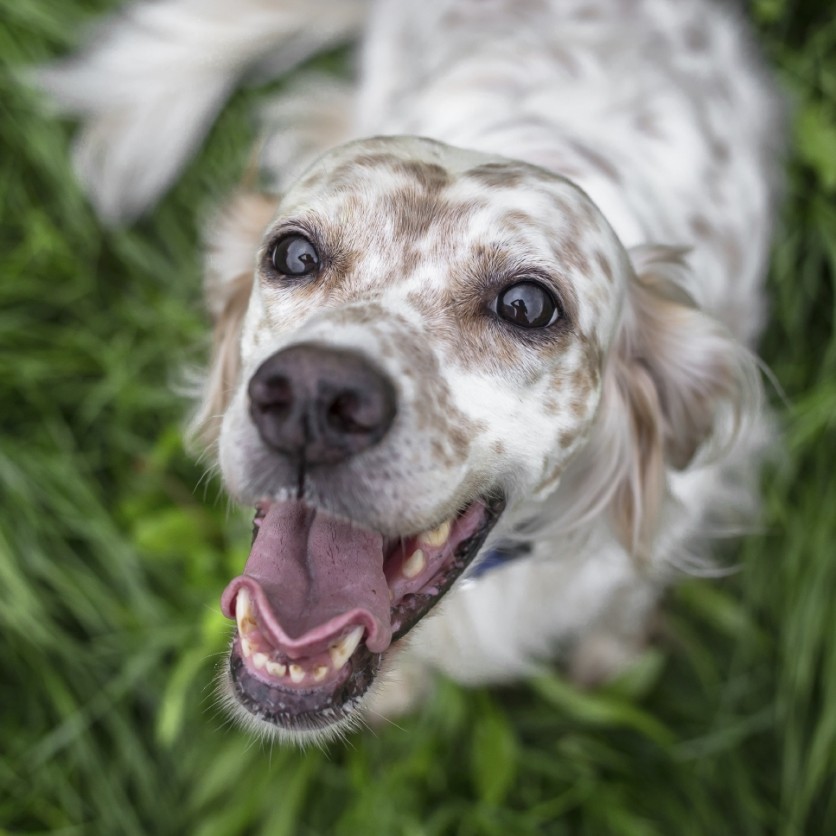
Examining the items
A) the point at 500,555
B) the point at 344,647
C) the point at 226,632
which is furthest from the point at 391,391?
the point at 226,632

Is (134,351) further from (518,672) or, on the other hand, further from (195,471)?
(518,672)

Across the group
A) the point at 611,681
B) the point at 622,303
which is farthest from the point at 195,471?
the point at 622,303

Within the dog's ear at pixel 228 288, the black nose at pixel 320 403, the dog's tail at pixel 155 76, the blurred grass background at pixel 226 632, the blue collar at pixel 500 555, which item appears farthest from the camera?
the dog's tail at pixel 155 76

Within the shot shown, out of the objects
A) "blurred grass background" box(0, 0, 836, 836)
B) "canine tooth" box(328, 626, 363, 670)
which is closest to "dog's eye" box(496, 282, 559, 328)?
"canine tooth" box(328, 626, 363, 670)

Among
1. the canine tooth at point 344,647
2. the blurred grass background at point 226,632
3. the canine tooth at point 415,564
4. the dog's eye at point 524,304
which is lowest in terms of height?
the blurred grass background at point 226,632

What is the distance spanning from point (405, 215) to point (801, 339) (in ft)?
6.20

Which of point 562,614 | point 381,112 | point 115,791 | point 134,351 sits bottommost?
point 115,791

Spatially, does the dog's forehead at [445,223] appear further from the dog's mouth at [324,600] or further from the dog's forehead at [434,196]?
the dog's mouth at [324,600]

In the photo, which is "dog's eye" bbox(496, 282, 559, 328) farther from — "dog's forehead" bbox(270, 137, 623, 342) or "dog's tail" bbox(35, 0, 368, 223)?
"dog's tail" bbox(35, 0, 368, 223)

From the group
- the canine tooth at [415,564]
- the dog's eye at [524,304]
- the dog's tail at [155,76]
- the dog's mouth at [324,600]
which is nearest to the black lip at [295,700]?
the dog's mouth at [324,600]

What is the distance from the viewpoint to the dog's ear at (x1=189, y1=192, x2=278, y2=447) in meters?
1.95

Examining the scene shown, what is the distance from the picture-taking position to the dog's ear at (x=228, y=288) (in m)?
1.95

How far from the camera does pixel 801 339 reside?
9.57 feet

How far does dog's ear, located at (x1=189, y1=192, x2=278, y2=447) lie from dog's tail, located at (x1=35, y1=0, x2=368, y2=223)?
1180 millimetres
